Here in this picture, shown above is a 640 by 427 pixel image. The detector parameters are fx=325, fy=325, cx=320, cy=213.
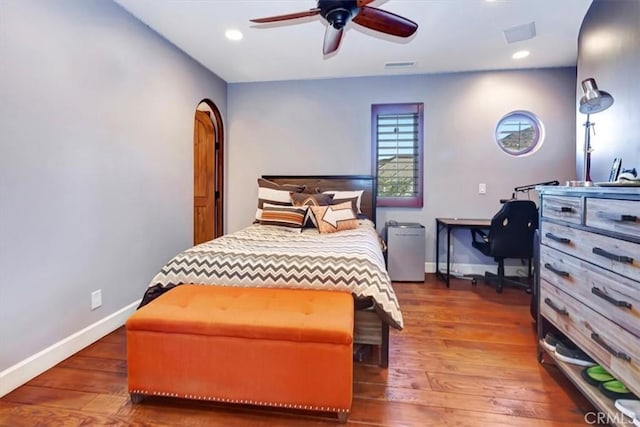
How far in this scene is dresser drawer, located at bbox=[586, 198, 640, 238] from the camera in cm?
126

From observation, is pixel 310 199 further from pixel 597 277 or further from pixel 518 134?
pixel 518 134

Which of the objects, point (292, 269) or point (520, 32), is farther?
point (520, 32)

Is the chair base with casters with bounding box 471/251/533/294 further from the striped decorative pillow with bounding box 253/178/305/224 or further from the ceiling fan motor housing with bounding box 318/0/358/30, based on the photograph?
the ceiling fan motor housing with bounding box 318/0/358/30

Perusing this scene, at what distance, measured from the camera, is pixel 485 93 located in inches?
154

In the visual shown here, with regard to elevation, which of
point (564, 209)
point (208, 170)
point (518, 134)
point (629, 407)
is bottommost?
point (629, 407)

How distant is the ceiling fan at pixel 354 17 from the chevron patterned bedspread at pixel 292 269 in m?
1.42

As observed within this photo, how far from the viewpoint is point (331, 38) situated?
2314 mm

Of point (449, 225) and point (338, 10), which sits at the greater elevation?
point (338, 10)

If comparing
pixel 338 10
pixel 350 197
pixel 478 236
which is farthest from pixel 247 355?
pixel 478 236

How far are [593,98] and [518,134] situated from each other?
81.9 inches

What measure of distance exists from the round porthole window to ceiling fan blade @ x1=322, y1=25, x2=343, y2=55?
8.36ft

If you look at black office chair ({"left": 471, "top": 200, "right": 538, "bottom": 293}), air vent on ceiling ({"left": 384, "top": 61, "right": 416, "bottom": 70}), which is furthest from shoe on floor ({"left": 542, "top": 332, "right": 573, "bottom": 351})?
air vent on ceiling ({"left": 384, "top": 61, "right": 416, "bottom": 70})

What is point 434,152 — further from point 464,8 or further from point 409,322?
point 409,322

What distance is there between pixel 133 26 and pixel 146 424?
2.80 meters
